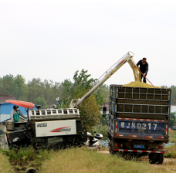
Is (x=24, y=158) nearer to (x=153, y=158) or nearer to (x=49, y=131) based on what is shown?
(x=49, y=131)

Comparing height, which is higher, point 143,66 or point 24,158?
point 143,66

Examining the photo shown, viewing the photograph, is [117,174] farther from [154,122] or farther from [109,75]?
[109,75]

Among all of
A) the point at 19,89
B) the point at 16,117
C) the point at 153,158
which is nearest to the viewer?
the point at 153,158

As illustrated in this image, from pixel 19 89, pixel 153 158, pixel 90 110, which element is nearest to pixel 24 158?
pixel 153 158

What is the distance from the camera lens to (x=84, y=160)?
10.2m

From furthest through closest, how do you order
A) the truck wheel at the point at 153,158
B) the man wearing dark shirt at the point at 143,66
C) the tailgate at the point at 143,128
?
1. the man wearing dark shirt at the point at 143,66
2. the truck wheel at the point at 153,158
3. the tailgate at the point at 143,128

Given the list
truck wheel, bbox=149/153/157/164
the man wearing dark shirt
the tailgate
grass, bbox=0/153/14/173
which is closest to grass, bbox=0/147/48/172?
grass, bbox=0/153/14/173

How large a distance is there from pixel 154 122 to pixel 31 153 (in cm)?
552

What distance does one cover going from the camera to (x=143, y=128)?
12.6 m

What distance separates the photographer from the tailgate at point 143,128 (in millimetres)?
12547

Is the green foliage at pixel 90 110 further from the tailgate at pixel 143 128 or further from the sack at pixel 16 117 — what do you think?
the tailgate at pixel 143 128

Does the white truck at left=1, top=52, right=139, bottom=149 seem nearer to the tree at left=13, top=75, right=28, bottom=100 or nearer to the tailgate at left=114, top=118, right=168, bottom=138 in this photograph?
the tailgate at left=114, top=118, right=168, bottom=138

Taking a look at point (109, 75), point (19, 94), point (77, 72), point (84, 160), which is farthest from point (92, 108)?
point (19, 94)

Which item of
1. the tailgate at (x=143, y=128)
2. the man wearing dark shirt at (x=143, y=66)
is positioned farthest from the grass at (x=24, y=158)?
the man wearing dark shirt at (x=143, y=66)
